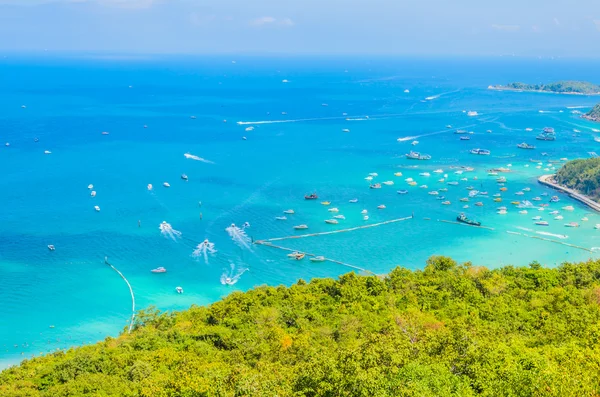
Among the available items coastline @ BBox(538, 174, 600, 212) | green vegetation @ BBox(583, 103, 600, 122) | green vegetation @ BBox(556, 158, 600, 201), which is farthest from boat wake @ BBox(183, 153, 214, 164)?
green vegetation @ BBox(583, 103, 600, 122)

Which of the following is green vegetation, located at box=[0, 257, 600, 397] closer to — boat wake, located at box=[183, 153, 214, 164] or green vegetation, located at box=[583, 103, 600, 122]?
boat wake, located at box=[183, 153, 214, 164]

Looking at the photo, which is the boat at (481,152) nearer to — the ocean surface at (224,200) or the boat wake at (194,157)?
the ocean surface at (224,200)

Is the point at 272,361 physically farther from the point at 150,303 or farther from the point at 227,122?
the point at 227,122

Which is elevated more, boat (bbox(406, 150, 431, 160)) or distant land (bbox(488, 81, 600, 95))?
distant land (bbox(488, 81, 600, 95))

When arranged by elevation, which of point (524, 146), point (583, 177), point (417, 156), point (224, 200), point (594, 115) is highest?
point (594, 115)

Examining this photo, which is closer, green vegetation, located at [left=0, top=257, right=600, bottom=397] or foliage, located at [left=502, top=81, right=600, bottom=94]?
green vegetation, located at [left=0, top=257, right=600, bottom=397]

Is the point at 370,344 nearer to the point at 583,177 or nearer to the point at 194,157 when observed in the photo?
the point at 583,177

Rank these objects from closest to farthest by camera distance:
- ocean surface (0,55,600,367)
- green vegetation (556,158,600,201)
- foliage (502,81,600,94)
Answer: ocean surface (0,55,600,367) < green vegetation (556,158,600,201) < foliage (502,81,600,94)

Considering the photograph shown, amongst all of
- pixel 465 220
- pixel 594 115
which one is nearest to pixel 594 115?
pixel 594 115
